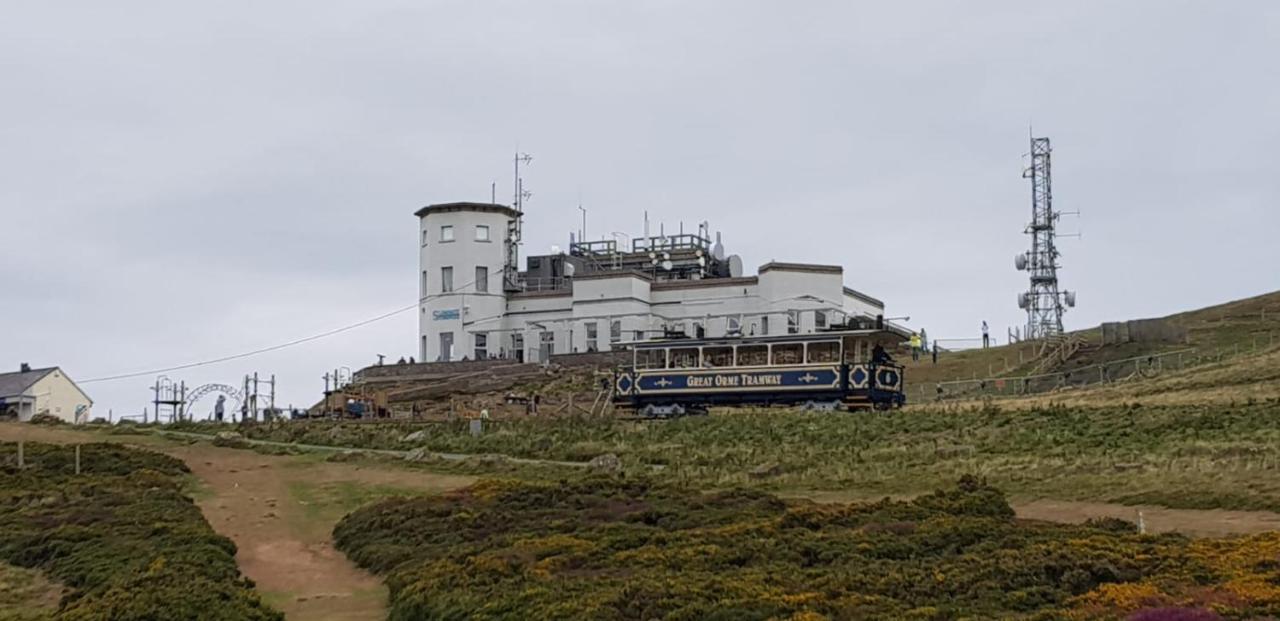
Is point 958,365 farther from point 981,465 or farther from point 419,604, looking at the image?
point 419,604

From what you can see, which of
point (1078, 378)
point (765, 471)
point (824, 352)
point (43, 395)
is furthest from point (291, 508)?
point (43, 395)

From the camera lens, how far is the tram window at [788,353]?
5397cm

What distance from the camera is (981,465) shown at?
36906mm

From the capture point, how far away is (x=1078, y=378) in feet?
211

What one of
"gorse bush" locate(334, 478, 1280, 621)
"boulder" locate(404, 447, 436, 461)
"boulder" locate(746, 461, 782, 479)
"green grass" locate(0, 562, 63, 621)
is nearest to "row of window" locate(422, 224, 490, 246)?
"boulder" locate(404, 447, 436, 461)

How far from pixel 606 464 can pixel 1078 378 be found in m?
30.6

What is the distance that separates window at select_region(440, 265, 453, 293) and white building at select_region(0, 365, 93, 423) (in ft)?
66.5

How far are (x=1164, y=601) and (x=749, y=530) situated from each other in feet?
32.7

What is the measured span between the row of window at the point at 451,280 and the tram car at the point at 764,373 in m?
18.7

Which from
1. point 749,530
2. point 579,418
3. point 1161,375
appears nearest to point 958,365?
point 1161,375

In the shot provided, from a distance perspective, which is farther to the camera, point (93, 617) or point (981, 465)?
point (981, 465)

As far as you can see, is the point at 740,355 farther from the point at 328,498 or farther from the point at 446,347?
the point at 446,347

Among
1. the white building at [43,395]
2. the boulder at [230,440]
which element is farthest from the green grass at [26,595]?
the white building at [43,395]

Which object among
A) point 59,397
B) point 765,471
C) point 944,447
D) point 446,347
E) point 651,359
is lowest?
point 765,471
